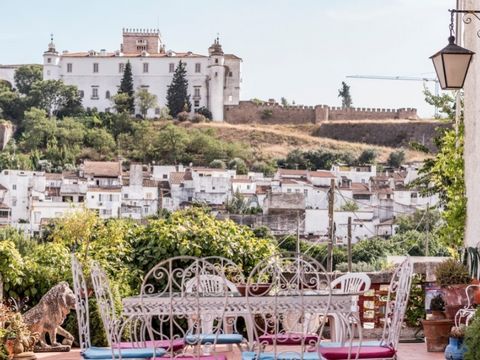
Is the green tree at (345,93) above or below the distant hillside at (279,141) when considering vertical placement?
above

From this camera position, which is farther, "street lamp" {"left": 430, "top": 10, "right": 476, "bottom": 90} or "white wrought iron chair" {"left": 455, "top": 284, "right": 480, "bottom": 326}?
"street lamp" {"left": 430, "top": 10, "right": 476, "bottom": 90}

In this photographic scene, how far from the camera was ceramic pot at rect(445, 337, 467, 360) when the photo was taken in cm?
500

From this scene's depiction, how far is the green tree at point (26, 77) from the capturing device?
315 feet

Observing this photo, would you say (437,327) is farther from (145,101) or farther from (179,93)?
(179,93)

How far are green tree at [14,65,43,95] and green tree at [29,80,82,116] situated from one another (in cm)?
406

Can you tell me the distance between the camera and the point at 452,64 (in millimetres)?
6102

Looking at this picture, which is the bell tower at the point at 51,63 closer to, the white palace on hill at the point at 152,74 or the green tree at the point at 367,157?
the white palace on hill at the point at 152,74

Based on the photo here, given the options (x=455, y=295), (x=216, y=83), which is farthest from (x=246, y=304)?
(x=216, y=83)

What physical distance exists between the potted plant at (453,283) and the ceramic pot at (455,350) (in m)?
0.93

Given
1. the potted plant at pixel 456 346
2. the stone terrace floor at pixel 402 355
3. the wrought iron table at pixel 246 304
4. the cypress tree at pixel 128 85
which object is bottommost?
the stone terrace floor at pixel 402 355

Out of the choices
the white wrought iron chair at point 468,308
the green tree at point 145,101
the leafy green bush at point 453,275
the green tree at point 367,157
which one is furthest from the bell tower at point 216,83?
the white wrought iron chair at point 468,308

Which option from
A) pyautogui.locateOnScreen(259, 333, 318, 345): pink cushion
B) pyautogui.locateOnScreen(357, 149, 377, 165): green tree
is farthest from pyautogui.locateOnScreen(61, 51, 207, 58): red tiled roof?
pyautogui.locateOnScreen(259, 333, 318, 345): pink cushion

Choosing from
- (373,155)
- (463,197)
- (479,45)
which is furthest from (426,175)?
(373,155)

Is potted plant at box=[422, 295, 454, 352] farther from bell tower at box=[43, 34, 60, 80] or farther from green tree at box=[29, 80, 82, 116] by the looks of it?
bell tower at box=[43, 34, 60, 80]
